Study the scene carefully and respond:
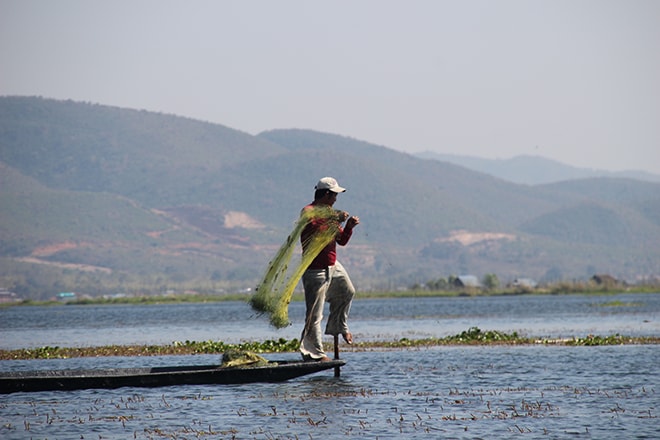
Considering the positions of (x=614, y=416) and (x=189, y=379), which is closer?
(x=614, y=416)

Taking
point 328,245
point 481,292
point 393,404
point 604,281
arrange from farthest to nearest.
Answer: point 481,292 < point 604,281 < point 328,245 < point 393,404

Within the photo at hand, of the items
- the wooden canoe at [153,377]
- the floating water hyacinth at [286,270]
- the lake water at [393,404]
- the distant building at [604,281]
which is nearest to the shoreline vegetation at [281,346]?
the lake water at [393,404]

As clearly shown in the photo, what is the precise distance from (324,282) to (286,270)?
3.12 ft

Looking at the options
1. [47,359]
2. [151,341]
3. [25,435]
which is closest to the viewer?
[25,435]

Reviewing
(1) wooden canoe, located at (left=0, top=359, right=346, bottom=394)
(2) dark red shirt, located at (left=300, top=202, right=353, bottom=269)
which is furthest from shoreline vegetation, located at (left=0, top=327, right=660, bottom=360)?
(2) dark red shirt, located at (left=300, top=202, right=353, bottom=269)

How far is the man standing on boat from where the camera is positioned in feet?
76.8

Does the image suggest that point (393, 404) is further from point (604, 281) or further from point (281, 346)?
point (604, 281)

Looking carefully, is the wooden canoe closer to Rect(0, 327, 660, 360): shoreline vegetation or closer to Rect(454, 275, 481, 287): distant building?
Rect(0, 327, 660, 360): shoreline vegetation

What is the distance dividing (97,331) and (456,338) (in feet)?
87.7

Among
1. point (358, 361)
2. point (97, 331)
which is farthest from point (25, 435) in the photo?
point (97, 331)

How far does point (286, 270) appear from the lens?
80.0ft

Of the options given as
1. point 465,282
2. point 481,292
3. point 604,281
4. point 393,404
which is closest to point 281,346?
point 393,404

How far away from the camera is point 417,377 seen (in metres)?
27.3

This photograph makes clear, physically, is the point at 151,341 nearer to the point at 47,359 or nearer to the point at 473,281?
the point at 47,359
